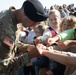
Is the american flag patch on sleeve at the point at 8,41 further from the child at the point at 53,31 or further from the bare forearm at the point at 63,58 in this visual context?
the child at the point at 53,31

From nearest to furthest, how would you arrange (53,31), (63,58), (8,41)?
(63,58) < (8,41) < (53,31)

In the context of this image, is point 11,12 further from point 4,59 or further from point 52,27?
point 52,27

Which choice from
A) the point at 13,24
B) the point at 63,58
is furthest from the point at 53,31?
the point at 63,58

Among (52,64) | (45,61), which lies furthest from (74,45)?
(45,61)

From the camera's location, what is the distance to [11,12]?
276 cm

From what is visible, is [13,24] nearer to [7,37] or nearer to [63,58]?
[7,37]

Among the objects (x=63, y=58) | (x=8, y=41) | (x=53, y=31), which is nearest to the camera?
(x=63, y=58)

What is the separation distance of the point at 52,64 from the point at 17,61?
34.2 inches

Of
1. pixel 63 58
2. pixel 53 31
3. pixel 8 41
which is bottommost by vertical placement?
pixel 53 31

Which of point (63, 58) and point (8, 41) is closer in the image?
point (63, 58)

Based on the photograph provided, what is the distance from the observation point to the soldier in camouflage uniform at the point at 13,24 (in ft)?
8.86

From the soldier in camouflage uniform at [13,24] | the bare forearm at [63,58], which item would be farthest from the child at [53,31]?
the bare forearm at [63,58]

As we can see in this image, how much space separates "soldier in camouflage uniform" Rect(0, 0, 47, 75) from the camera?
2700mm

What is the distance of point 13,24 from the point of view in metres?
2.77
